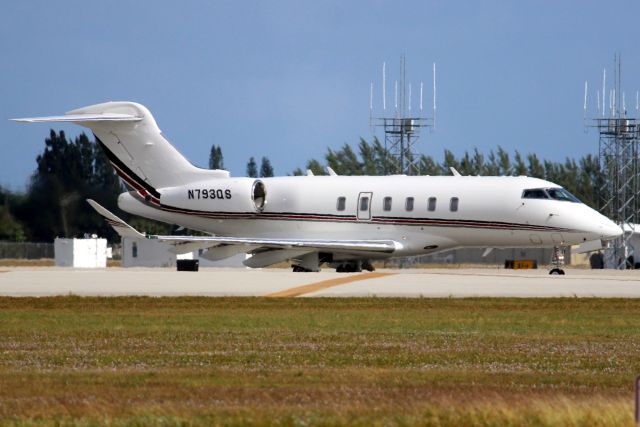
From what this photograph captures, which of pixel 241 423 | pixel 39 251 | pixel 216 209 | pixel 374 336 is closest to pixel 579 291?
pixel 374 336

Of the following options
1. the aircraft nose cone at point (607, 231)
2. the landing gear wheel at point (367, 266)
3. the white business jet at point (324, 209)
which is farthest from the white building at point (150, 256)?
the aircraft nose cone at point (607, 231)

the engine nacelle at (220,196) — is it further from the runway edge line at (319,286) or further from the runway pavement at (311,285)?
the runway edge line at (319,286)

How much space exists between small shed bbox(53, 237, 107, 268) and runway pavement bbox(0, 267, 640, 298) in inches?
964

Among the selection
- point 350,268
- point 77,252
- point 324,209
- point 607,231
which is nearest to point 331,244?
point 324,209

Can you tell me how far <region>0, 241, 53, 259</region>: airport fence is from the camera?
78438mm

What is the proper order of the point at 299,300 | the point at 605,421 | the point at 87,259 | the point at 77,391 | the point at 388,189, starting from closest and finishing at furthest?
the point at 605,421, the point at 77,391, the point at 299,300, the point at 388,189, the point at 87,259

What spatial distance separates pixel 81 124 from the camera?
168 ft

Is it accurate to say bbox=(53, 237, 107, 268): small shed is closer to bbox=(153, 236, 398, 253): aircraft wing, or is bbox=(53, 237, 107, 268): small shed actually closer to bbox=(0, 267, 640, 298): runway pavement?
bbox=(153, 236, 398, 253): aircraft wing

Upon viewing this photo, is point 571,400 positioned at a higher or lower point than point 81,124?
lower

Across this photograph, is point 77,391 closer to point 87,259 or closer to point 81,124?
point 81,124

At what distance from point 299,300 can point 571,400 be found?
1879cm

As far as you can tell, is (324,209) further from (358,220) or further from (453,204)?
(453,204)

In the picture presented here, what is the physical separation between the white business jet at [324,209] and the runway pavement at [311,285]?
12.1 feet

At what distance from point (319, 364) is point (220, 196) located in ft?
109
